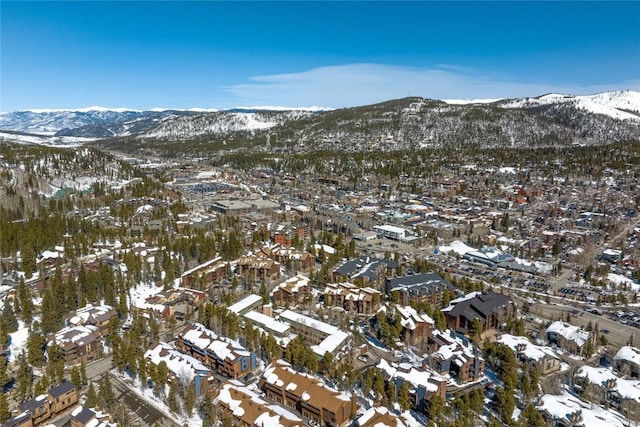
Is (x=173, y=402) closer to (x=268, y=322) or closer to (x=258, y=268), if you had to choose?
(x=268, y=322)

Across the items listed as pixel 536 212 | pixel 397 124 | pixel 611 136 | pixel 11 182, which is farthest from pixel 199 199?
pixel 611 136

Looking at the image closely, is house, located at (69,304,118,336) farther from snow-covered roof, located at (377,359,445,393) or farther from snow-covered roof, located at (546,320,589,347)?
snow-covered roof, located at (546,320,589,347)

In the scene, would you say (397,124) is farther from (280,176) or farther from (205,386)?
(205,386)

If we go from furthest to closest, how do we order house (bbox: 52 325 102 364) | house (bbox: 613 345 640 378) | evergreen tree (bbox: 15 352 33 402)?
house (bbox: 52 325 102 364), house (bbox: 613 345 640 378), evergreen tree (bbox: 15 352 33 402)

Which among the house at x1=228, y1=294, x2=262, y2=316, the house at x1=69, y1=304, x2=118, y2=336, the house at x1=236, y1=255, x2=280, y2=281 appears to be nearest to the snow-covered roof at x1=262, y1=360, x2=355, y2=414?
the house at x1=228, y1=294, x2=262, y2=316

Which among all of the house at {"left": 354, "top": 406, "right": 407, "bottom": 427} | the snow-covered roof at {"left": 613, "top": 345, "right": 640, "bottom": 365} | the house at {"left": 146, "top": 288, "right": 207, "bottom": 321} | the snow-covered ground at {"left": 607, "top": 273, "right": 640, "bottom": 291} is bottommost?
the snow-covered ground at {"left": 607, "top": 273, "right": 640, "bottom": 291}
